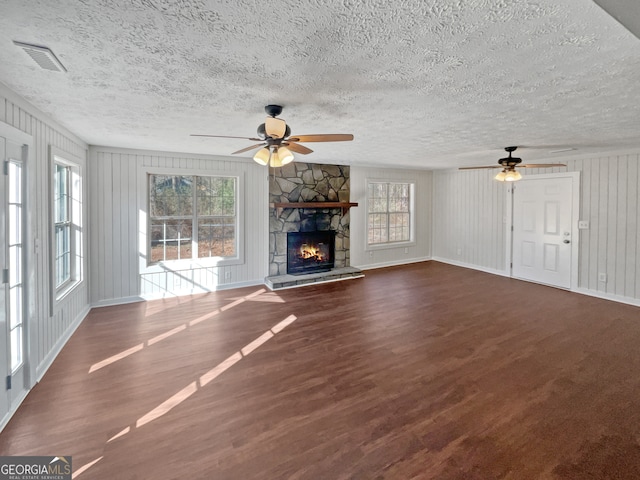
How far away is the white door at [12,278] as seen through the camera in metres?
2.26

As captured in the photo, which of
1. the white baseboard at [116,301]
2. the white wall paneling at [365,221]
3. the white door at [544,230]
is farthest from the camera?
the white wall paneling at [365,221]

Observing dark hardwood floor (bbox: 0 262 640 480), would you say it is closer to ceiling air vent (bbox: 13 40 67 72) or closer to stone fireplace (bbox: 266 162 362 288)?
stone fireplace (bbox: 266 162 362 288)

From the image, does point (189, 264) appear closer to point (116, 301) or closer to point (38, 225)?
point (116, 301)

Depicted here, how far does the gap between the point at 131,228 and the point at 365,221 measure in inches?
189

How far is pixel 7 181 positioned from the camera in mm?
2328

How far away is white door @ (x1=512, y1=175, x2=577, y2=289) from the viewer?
567 cm

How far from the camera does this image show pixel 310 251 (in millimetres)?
6617

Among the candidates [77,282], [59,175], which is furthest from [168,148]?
[77,282]

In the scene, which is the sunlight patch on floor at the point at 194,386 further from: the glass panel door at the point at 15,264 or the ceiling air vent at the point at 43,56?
the ceiling air vent at the point at 43,56

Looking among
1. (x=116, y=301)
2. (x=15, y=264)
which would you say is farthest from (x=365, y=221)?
(x=15, y=264)

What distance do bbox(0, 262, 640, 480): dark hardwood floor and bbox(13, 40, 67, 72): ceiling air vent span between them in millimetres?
2416

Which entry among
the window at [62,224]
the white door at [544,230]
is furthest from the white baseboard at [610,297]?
the window at [62,224]

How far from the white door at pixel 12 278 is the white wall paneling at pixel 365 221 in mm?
5616

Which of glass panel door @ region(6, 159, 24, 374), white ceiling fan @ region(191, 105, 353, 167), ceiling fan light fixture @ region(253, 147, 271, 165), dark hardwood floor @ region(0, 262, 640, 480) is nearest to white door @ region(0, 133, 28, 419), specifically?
glass panel door @ region(6, 159, 24, 374)
